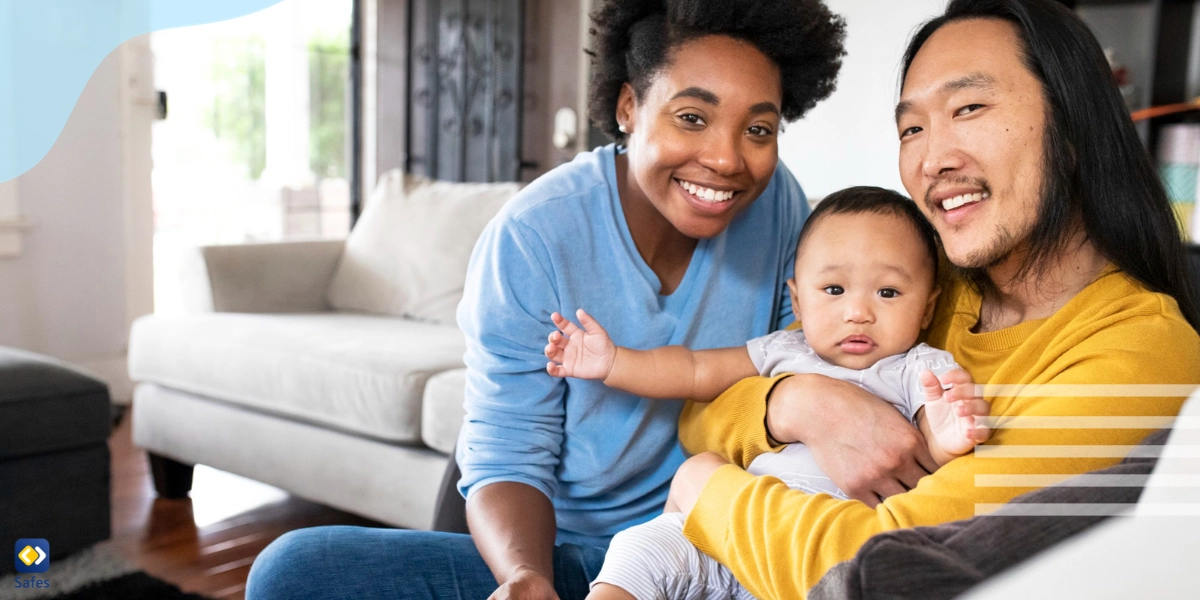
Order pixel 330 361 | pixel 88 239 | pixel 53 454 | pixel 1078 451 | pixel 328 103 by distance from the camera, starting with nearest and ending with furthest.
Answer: pixel 1078 451
pixel 53 454
pixel 330 361
pixel 88 239
pixel 328 103

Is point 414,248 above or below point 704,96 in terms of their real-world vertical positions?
below

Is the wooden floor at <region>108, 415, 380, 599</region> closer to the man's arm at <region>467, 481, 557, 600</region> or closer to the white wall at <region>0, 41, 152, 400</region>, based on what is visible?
the white wall at <region>0, 41, 152, 400</region>

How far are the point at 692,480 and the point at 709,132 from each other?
1.27ft

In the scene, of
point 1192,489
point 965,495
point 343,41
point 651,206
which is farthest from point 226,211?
point 1192,489

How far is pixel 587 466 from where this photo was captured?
1.19m

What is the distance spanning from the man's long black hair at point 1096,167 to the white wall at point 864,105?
0.66 metres

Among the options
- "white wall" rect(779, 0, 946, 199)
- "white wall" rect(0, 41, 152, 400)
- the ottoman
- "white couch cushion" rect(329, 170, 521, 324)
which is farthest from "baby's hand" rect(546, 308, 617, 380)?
"white wall" rect(0, 41, 152, 400)

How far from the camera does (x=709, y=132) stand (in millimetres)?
1101

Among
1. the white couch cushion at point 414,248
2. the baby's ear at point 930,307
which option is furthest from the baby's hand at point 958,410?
the white couch cushion at point 414,248

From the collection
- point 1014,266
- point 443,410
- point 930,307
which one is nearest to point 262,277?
point 443,410

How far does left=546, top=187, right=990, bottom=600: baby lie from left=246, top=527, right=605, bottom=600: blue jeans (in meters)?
0.21

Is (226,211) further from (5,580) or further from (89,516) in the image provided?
(5,580)

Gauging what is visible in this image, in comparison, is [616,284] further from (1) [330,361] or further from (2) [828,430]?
(1) [330,361]

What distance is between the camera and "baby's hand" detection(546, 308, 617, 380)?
110 cm
